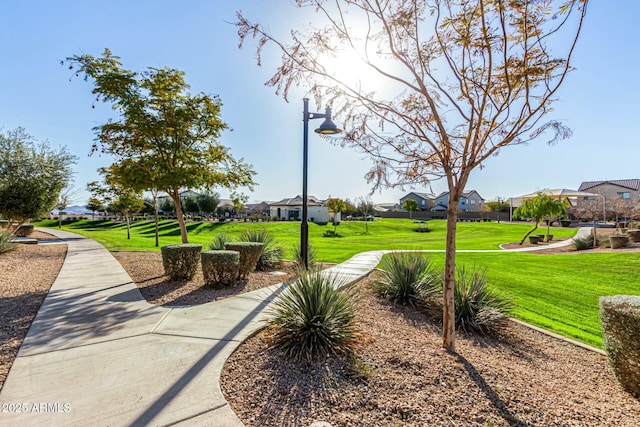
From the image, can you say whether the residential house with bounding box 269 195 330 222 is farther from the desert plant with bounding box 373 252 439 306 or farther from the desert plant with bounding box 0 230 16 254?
the desert plant with bounding box 373 252 439 306

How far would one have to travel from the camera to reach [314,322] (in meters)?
3.89

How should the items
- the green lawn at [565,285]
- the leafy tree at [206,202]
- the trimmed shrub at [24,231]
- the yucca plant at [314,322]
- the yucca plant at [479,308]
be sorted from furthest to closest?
1. the leafy tree at [206,202]
2. the trimmed shrub at [24,231]
3. the green lawn at [565,285]
4. the yucca plant at [479,308]
5. the yucca plant at [314,322]

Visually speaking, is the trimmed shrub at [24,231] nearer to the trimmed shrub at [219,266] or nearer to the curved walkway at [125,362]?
the curved walkway at [125,362]

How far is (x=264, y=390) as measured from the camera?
295 cm

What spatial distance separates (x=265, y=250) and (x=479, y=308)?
6052 mm

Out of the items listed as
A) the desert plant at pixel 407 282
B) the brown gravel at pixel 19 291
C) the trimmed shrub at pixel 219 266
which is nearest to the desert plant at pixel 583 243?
the desert plant at pixel 407 282

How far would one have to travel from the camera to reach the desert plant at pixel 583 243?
1844cm

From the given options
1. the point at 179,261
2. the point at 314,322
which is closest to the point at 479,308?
the point at 314,322

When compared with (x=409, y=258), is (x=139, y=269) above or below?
below

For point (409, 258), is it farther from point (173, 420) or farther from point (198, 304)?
point (173, 420)

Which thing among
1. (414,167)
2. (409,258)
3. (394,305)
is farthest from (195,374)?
(409,258)

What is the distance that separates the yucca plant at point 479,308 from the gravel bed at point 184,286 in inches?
145

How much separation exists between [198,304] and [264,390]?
3.25 meters

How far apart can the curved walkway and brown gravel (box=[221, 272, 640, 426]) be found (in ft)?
1.05
